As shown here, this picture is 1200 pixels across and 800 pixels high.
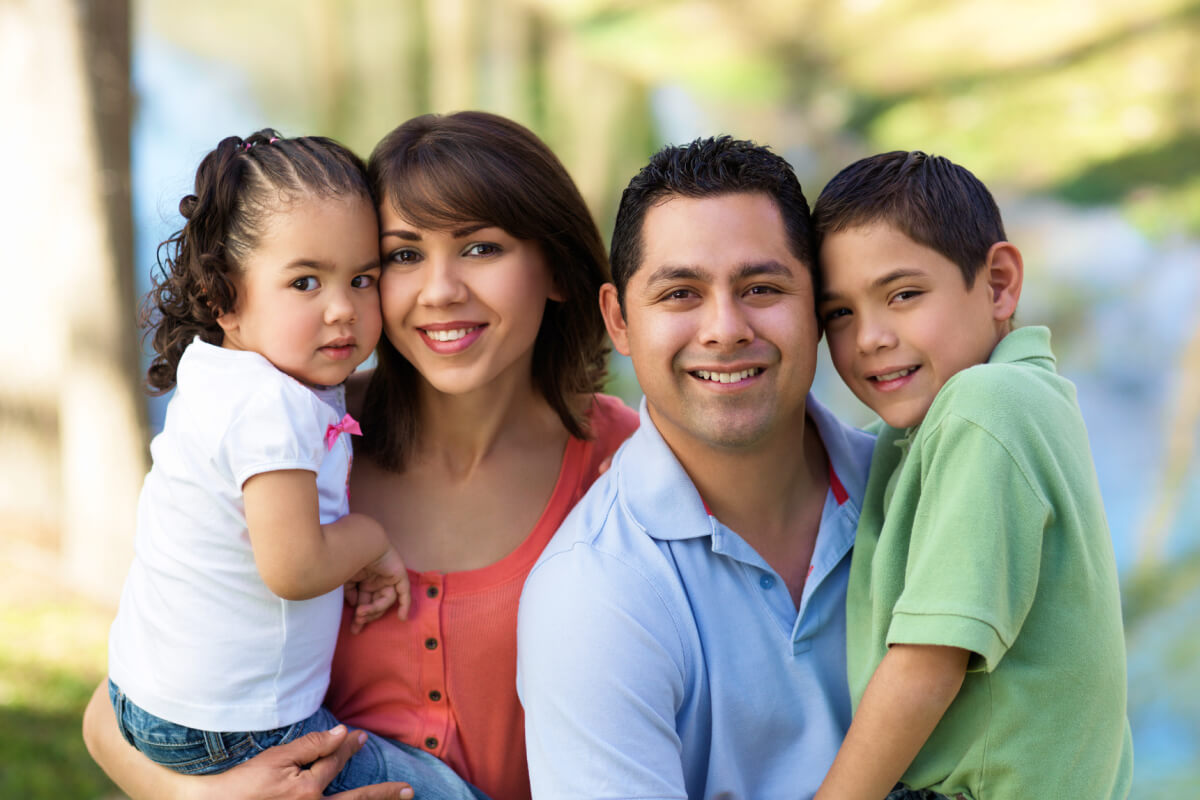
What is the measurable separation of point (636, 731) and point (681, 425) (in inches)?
23.6

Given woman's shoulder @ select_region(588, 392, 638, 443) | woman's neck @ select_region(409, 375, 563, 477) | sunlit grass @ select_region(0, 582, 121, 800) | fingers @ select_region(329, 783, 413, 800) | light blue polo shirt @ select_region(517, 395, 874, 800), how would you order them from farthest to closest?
1. sunlit grass @ select_region(0, 582, 121, 800)
2. woman's shoulder @ select_region(588, 392, 638, 443)
3. woman's neck @ select_region(409, 375, 563, 477)
4. fingers @ select_region(329, 783, 413, 800)
5. light blue polo shirt @ select_region(517, 395, 874, 800)

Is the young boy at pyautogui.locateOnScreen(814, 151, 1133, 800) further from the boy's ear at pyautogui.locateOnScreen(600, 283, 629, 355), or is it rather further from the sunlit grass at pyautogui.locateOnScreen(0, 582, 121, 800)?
the sunlit grass at pyautogui.locateOnScreen(0, 582, 121, 800)

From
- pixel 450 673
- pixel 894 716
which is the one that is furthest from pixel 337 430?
pixel 894 716

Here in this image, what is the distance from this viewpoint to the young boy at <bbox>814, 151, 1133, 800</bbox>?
5.46 ft

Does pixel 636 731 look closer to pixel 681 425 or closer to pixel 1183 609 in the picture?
pixel 681 425

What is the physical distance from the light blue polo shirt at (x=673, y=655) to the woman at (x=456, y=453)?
0.26 m

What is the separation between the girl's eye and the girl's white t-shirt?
0.44 meters

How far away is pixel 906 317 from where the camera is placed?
6.37 ft

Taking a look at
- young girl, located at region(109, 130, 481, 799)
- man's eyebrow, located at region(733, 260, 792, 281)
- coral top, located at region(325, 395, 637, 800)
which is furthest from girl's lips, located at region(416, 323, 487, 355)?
man's eyebrow, located at region(733, 260, 792, 281)

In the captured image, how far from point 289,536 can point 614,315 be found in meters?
0.83

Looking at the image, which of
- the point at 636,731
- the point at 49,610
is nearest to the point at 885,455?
the point at 636,731

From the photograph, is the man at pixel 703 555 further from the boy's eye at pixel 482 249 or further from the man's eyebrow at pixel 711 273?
the boy's eye at pixel 482 249

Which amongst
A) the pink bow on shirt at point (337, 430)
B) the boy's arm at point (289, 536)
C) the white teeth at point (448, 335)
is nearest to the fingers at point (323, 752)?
the boy's arm at point (289, 536)

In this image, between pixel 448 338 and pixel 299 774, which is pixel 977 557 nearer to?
pixel 448 338
